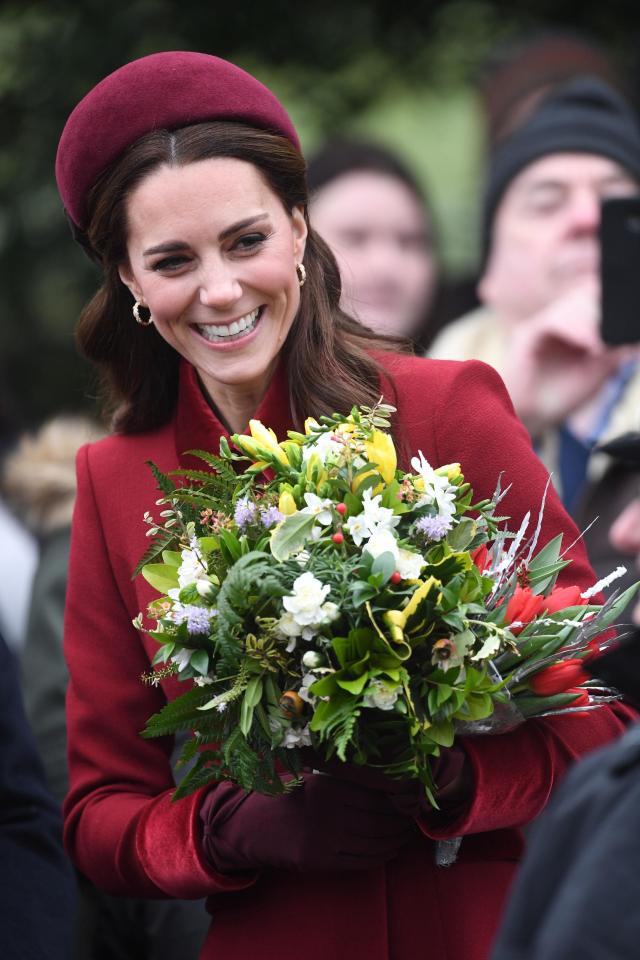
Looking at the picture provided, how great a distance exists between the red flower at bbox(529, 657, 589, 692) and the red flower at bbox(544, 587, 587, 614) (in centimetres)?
8

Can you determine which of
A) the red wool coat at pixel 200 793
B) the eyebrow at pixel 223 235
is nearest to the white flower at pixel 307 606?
the red wool coat at pixel 200 793

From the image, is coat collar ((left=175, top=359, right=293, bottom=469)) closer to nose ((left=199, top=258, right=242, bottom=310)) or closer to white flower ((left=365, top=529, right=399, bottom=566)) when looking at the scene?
nose ((left=199, top=258, right=242, bottom=310))

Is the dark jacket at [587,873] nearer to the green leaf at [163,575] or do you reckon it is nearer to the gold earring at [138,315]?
the green leaf at [163,575]

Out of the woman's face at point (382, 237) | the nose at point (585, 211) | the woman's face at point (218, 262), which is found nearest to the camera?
the woman's face at point (218, 262)

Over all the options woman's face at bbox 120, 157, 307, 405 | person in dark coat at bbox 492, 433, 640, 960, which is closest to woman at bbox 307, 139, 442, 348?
woman's face at bbox 120, 157, 307, 405

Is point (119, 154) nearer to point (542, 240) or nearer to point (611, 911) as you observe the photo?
point (611, 911)

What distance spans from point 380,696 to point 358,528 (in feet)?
0.79

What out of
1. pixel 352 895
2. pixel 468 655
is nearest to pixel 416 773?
pixel 468 655

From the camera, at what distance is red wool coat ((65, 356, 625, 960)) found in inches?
100

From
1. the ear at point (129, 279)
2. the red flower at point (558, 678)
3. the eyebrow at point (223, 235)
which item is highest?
the eyebrow at point (223, 235)

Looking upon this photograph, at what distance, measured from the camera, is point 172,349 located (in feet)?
10.1

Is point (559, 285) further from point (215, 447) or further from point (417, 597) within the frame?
point (417, 597)

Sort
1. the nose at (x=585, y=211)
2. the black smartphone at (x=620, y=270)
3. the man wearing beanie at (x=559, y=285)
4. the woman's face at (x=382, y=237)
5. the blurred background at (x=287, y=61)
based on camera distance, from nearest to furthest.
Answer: the black smartphone at (x=620, y=270), the man wearing beanie at (x=559, y=285), the nose at (x=585, y=211), the woman's face at (x=382, y=237), the blurred background at (x=287, y=61)

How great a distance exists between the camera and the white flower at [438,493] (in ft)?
7.66
